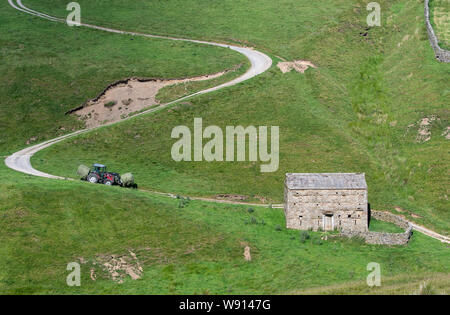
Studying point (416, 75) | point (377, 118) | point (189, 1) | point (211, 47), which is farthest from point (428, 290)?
point (189, 1)

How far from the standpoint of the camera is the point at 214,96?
92.1 meters

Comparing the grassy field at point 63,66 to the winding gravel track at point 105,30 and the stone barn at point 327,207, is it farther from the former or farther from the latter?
the stone barn at point 327,207

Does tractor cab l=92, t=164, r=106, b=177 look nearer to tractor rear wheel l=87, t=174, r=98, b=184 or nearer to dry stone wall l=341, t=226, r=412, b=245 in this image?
tractor rear wheel l=87, t=174, r=98, b=184

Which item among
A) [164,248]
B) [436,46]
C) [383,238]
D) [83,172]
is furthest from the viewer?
[436,46]

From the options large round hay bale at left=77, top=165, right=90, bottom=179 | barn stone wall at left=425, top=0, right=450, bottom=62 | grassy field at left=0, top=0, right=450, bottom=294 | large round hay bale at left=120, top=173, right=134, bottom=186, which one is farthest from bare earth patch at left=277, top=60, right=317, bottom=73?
large round hay bale at left=77, top=165, right=90, bottom=179

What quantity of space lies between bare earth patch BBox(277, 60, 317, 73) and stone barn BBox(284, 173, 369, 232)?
44.2 metres

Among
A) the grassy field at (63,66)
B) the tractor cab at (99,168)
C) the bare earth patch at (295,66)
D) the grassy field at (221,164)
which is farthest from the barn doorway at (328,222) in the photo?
the grassy field at (63,66)

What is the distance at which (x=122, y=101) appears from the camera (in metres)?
93.6

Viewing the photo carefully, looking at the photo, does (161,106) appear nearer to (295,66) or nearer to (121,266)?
(295,66)

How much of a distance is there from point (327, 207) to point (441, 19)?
75.7m

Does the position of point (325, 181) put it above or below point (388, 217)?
above

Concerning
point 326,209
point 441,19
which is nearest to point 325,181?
point 326,209

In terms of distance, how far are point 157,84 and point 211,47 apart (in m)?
20.3

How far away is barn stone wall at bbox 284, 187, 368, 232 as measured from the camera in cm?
6131
